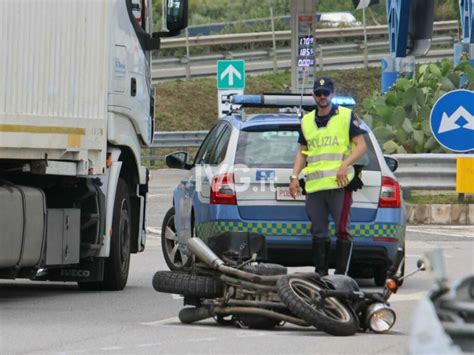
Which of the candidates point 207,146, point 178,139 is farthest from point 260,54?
point 207,146

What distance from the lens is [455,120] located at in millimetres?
21000

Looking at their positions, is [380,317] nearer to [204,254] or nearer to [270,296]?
[270,296]

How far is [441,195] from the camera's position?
24.2 meters

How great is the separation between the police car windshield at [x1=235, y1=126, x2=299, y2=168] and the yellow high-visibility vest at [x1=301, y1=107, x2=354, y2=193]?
559mm

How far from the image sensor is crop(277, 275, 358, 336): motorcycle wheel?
34.3 feet

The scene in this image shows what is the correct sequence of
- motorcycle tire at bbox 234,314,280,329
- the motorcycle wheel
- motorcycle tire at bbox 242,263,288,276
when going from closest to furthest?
the motorcycle wheel, motorcycle tire at bbox 234,314,280,329, motorcycle tire at bbox 242,263,288,276

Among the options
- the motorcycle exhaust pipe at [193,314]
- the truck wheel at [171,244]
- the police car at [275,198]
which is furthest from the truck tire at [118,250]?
the motorcycle exhaust pipe at [193,314]

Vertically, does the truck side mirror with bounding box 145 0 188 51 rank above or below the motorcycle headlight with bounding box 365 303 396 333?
above

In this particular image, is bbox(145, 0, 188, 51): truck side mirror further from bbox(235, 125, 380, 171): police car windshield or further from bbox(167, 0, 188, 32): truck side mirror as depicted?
bbox(235, 125, 380, 171): police car windshield

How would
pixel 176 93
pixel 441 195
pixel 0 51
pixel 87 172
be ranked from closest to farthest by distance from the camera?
pixel 0 51 < pixel 87 172 < pixel 441 195 < pixel 176 93

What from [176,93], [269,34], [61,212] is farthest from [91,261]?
[269,34]

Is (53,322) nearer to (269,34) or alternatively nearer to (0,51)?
(0,51)

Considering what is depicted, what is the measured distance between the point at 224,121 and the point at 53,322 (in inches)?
133

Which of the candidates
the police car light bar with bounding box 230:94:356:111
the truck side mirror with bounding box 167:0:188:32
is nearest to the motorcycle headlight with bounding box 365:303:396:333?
the police car light bar with bounding box 230:94:356:111
